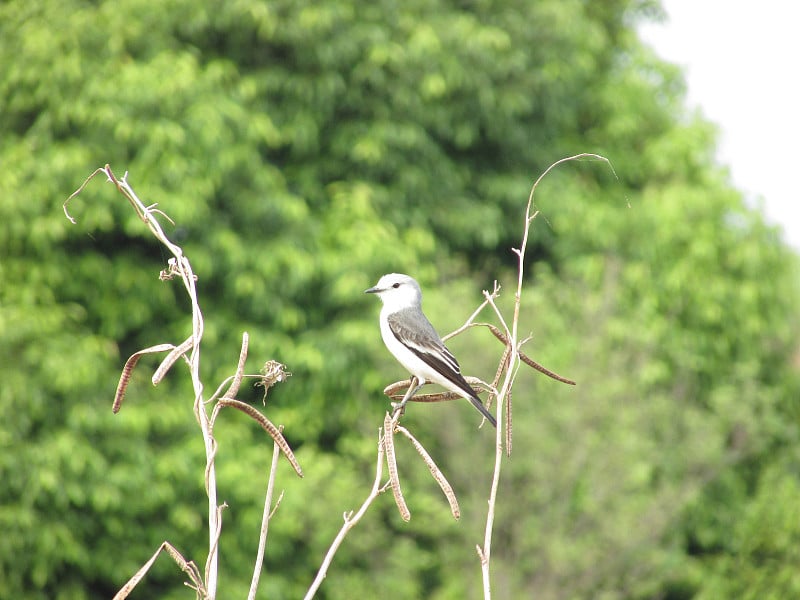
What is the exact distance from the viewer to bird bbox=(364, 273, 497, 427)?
12.0 ft

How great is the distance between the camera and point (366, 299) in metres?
10.1

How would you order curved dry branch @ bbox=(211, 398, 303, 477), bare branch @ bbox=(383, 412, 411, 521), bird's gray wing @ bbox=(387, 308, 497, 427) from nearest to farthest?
curved dry branch @ bbox=(211, 398, 303, 477), bare branch @ bbox=(383, 412, 411, 521), bird's gray wing @ bbox=(387, 308, 497, 427)

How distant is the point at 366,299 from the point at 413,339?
20.2 ft

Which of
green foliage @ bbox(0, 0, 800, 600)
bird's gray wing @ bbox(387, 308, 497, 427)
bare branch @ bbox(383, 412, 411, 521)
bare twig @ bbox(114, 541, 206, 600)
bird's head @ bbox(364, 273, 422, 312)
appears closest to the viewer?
bare twig @ bbox(114, 541, 206, 600)

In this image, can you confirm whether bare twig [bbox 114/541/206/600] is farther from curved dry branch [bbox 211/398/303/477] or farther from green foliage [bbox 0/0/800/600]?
green foliage [bbox 0/0/800/600]

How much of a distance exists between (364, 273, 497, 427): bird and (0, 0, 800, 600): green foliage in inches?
181

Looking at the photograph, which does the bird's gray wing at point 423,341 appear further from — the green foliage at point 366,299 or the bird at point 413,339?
the green foliage at point 366,299

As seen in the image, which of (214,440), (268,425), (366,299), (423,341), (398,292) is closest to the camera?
(214,440)

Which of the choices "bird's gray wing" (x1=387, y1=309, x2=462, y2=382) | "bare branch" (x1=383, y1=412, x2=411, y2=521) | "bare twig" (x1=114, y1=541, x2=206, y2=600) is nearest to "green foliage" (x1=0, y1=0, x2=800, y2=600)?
"bird's gray wing" (x1=387, y1=309, x2=462, y2=382)

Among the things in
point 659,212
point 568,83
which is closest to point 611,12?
point 568,83

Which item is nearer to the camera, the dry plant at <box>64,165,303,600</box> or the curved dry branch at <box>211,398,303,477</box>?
the dry plant at <box>64,165,303,600</box>

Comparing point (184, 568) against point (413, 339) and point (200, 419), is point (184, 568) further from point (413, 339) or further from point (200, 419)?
point (413, 339)

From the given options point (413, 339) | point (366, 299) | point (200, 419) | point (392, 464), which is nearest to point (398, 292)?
point (413, 339)

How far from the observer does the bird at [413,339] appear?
3.65 m
